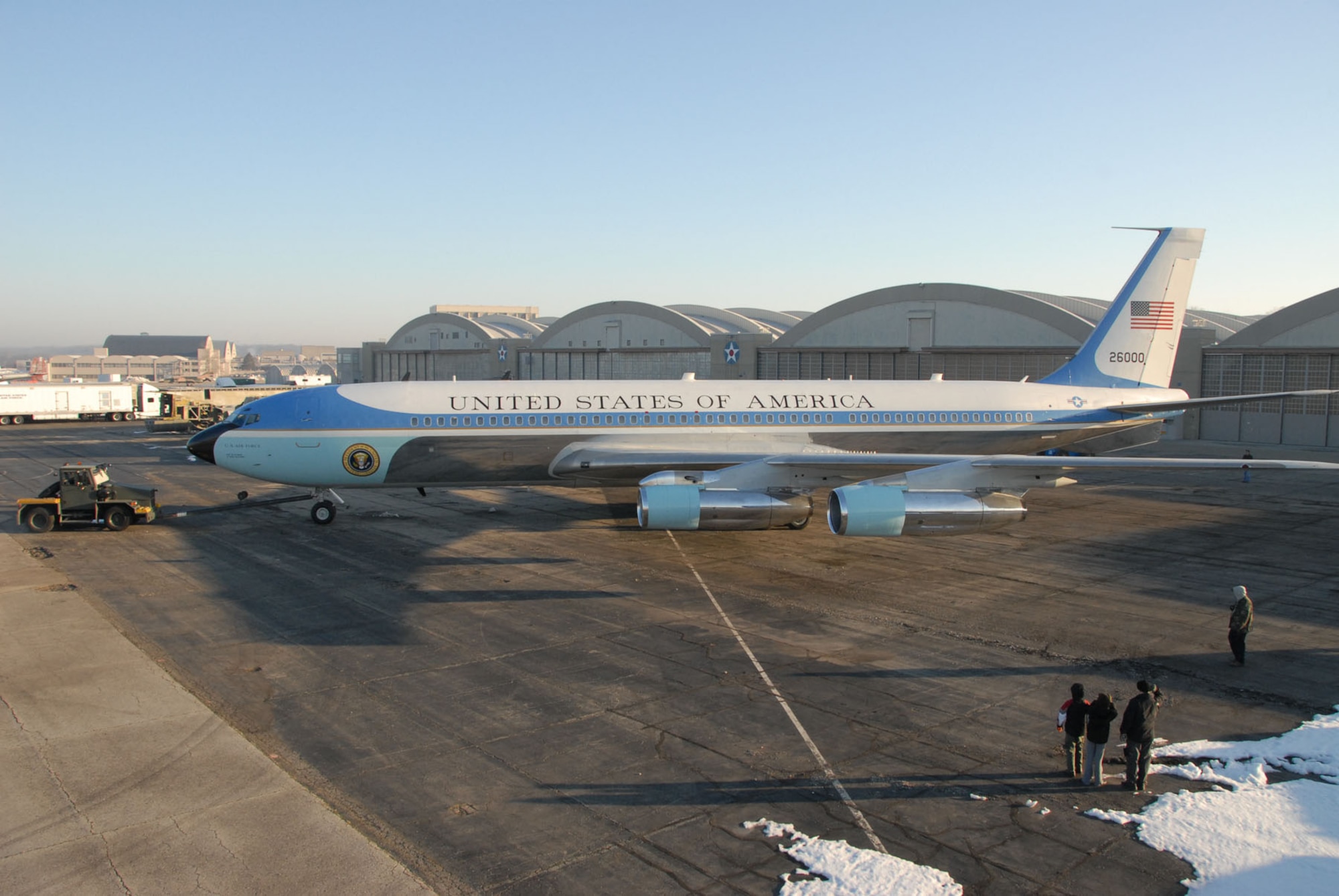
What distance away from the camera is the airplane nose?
26000 millimetres

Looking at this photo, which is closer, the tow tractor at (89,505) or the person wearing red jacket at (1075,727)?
the person wearing red jacket at (1075,727)

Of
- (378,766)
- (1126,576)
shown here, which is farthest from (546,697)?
(1126,576)

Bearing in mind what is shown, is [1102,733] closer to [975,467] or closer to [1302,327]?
[975,467]

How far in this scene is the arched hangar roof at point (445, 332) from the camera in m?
82.2

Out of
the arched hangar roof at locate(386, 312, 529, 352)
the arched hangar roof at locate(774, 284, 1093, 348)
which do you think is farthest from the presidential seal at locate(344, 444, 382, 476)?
the arched hangar roof at locate(386, 312, 529, 352)

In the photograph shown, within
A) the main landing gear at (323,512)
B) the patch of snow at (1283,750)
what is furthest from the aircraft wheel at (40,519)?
the patch of snow at (1283,750)

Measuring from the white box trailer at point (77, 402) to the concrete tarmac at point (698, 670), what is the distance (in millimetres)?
57098

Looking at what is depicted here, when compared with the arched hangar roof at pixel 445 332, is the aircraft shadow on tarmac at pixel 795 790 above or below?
below

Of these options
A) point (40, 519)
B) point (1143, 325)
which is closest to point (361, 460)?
point (40, 519)

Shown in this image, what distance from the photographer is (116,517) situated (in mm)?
27656

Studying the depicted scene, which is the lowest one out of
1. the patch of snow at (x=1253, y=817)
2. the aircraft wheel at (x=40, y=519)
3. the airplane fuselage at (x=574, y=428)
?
the patch of snow at (x=1253, y=817)

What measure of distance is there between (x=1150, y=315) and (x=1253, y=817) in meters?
24.7

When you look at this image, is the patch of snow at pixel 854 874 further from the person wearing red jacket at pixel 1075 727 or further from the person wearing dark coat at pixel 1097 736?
the person wearing red jacket at pixel 1075 727

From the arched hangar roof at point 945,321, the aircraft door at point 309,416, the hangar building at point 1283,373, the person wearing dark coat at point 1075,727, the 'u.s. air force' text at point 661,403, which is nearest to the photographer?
the person wearing dark coat at point 1075,727
